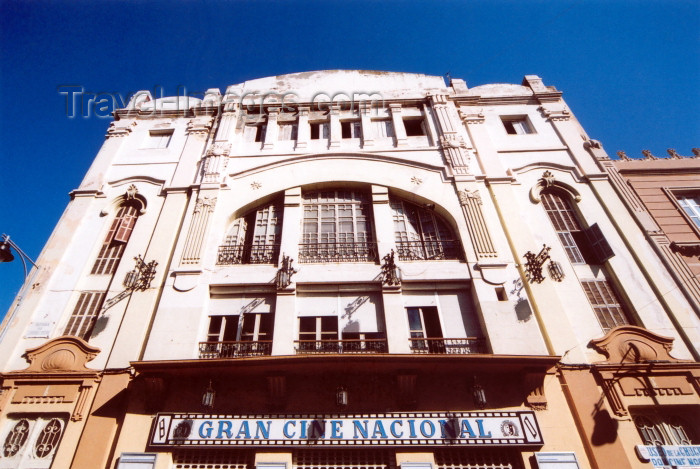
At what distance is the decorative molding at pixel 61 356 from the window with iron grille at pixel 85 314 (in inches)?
18.3

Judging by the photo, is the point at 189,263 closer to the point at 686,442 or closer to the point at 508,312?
the point at 508,312

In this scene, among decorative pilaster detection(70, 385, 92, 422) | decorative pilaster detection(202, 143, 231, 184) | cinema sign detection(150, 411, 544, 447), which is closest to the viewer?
cinema sign detection(150, 411, 544, 447)

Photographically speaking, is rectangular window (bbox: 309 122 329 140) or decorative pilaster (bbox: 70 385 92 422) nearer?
decorative pilaster (bbox: 70 385 92 422)

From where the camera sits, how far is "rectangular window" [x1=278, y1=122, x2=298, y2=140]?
1603 cm

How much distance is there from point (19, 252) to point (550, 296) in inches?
559

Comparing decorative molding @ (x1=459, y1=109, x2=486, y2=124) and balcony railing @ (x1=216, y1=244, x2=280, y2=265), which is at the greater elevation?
decorative molding @ (x1=459, y1=109, x2=486, y2=124)

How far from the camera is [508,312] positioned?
1015 centimetres

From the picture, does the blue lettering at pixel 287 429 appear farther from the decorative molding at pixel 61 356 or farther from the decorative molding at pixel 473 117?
the decorative molding at pixel 473 117

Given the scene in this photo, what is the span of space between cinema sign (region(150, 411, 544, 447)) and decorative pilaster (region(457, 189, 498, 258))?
4.60 metres

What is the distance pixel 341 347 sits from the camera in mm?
9953

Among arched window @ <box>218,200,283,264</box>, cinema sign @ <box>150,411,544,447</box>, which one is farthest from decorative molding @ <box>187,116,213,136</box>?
cinema sign @ <box>150,411,544,447</box>

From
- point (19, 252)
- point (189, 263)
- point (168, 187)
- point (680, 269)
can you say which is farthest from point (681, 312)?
point (19, 252)

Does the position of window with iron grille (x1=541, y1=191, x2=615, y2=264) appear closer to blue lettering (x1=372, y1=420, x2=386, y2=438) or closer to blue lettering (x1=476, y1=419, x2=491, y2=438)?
blue lettering (x1=476, y1=419, x2=491, y2=438)

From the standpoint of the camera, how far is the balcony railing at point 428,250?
11.8 m
